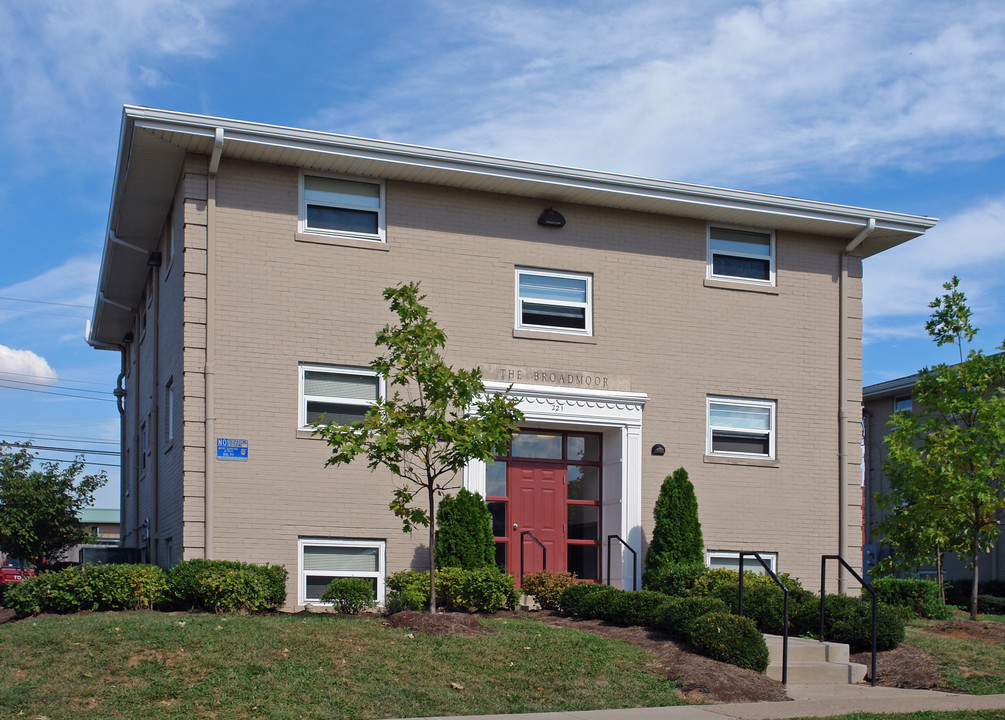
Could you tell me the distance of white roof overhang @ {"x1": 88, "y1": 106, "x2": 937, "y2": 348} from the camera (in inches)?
588

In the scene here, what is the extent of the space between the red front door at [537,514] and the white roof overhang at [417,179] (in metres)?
4.36

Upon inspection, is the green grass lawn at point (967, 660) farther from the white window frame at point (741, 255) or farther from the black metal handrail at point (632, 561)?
the white window frame at point (741, 255)

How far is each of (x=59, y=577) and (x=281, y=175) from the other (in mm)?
6304

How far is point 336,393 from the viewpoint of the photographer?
15.7m

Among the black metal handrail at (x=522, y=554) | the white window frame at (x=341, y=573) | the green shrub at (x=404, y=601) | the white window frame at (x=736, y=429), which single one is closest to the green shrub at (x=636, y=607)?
the black metal handrail at (x=522, y=554)

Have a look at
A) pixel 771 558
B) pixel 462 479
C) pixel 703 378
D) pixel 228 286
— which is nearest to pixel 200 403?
pixel 228 286

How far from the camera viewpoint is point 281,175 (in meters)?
15.8

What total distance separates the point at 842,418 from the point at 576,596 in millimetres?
6218

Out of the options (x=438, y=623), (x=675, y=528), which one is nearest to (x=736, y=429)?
(x=675, y=528)

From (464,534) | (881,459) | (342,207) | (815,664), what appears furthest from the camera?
(881,459)

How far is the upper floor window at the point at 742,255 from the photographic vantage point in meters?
18.1

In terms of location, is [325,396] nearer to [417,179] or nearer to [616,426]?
[417,179]

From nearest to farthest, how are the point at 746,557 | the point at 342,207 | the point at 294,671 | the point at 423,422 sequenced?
the point at 294,671, the point at 423,422, the point at 342,207, the point at 746,557

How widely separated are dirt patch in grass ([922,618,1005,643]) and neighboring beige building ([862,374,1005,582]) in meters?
14.9
